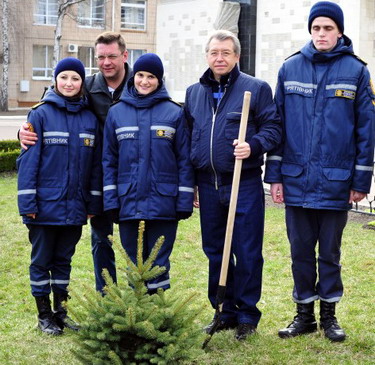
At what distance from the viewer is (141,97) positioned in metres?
5.20

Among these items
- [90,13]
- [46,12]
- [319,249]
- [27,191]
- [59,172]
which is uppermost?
[90,13]

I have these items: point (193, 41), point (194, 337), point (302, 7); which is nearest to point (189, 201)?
point (194, 337)

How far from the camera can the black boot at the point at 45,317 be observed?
557 centimetres

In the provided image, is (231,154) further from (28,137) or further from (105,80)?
(28,137)

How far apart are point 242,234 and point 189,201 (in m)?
0.42

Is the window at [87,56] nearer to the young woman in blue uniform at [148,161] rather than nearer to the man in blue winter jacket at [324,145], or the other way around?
the young woman in blue uniform at [148,161]

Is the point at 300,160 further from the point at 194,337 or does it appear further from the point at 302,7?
the point at 302,7

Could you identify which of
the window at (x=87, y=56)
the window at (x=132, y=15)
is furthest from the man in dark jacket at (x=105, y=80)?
the window at (x=132, y=15)

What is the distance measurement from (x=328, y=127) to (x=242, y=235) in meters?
0.90

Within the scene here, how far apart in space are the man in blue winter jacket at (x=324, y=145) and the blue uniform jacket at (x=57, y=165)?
50.0 inches

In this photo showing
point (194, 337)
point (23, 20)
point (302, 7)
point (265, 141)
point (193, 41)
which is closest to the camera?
point (194, 337)

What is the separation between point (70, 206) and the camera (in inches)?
211

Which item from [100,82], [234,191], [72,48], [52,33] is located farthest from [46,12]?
[234,191]

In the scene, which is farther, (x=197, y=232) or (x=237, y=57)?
(x=197, y=232)
